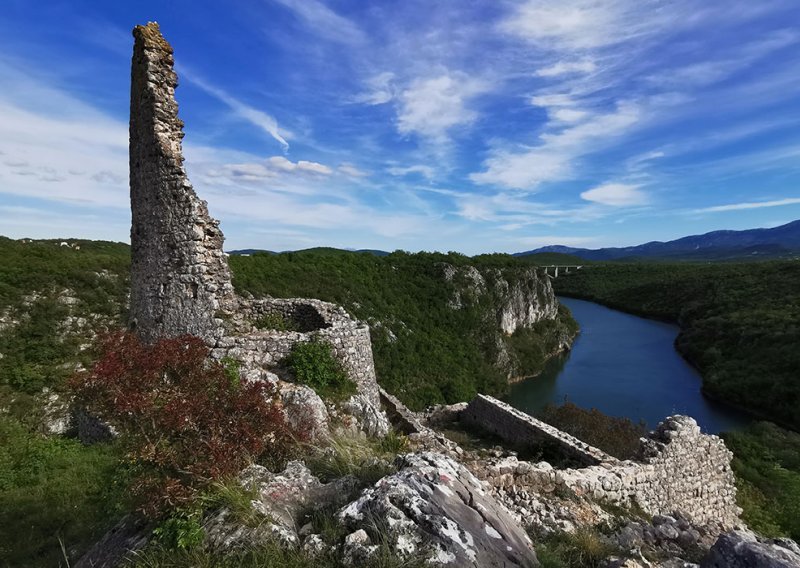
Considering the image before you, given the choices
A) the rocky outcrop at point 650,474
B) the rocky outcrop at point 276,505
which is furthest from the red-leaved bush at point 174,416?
the rocky outcrop at point 650,474

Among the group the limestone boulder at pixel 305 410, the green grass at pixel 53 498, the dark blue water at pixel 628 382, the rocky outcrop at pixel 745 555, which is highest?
the limestone boulder at pixel 305 410

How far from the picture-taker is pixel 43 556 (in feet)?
21.2

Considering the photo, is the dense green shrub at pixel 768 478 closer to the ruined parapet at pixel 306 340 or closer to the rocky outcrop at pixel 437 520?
the ruined parapet at pixel 306 340

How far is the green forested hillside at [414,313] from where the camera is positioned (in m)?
41.6

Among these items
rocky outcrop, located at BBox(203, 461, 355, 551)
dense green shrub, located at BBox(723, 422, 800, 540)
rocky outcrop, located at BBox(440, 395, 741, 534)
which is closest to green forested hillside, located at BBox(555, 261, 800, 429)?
dense green shrub, located at BBox(723, 422, 800, 540)

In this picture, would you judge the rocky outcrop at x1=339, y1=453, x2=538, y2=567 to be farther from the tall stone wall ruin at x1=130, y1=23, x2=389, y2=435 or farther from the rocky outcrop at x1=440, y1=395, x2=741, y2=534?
the tall stone wall ruin at x1=130, y1=23, x2=389, y2=435

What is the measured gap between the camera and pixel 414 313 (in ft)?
177

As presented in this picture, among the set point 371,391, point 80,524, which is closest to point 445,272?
point 371,391

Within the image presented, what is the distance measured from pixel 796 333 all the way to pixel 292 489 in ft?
194

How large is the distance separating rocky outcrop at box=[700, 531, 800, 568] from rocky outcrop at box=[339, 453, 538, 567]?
166 centimetres

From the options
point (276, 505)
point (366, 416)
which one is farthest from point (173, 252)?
point (276, 505)

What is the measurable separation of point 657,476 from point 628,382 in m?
48.4

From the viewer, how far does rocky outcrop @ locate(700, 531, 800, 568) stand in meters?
3.79

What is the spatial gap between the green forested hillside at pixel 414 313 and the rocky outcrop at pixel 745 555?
32.5m
